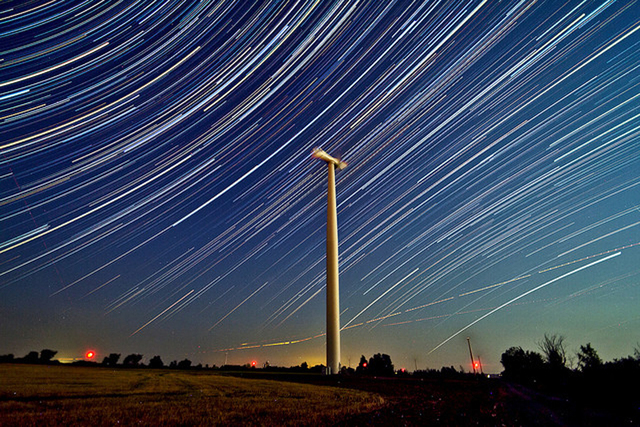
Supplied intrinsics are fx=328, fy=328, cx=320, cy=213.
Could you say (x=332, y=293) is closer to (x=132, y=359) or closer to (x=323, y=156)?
(x=323, y=156)

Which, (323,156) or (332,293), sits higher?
(323,156)

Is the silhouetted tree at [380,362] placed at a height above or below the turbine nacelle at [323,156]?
below

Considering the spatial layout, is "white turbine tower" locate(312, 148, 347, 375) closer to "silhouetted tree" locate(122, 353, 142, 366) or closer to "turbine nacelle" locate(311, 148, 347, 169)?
"turbine nacelle" locate(311, 148, 347, 169)

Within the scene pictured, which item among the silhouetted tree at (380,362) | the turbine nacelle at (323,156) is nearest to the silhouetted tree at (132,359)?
the silhouetted tree at (380,362)

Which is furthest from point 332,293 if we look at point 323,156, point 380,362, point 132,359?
point 132,359

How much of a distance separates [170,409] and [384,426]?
23.9 feet

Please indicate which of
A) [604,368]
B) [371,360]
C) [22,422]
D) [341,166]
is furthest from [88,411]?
[371,360]

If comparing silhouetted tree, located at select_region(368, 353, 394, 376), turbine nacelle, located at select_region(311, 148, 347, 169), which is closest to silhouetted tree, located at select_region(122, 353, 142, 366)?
silhouetted tree, located at select_region(368, 353, 394, 376)

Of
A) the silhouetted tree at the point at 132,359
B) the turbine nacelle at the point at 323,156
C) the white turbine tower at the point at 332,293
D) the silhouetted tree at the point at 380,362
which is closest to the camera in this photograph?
the white turbine tower at the point at 332,293

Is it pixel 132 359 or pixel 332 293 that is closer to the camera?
pixel 332 293

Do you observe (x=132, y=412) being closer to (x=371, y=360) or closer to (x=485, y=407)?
(x=485, y=407)

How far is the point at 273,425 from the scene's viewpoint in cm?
864

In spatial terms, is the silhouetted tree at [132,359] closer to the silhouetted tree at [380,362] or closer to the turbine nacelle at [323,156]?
the silhouetted tree at [380,362]

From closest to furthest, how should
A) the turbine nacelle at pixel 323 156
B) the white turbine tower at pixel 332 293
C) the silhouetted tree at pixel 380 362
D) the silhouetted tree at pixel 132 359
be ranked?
the white turbine tower at pixel 332 293 → the turbine nacelle at pixel 323 156 → the silhouetted tree at pixel 380 362 → the silhouetted tree at pixel 132 359
